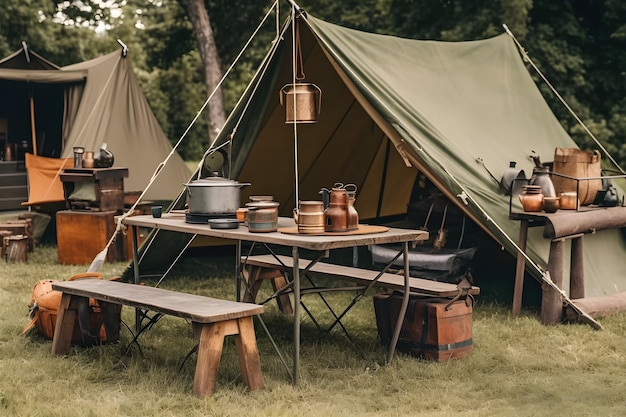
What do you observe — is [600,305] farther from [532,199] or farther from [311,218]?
[311,218]

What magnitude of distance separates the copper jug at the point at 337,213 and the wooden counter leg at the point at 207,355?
2.35 feet

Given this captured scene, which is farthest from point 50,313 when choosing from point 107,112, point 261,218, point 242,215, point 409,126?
point 107,112

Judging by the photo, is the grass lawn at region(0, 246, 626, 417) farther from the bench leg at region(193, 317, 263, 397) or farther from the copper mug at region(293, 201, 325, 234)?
the copper mug at region(293, 201, 325, 234)

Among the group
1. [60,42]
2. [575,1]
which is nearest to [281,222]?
[575,1]

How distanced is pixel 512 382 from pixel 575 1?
A: 11075 millimetres

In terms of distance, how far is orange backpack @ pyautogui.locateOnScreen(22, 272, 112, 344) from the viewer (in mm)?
4605

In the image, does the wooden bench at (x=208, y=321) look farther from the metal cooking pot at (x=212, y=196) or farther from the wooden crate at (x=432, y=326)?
the wooden crate at (x=432, y=326)

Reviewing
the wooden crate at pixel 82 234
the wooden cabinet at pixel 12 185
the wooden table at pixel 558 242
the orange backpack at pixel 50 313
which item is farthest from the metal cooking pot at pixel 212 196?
the wooden cabinet at pixel 12 185

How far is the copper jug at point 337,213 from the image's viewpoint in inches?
161

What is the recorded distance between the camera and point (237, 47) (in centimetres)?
1512

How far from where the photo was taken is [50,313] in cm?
477

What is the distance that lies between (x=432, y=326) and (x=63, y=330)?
1881mm

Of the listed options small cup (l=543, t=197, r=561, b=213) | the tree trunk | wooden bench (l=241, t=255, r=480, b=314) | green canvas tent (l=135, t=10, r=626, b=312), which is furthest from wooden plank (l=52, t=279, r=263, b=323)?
the tree trunk

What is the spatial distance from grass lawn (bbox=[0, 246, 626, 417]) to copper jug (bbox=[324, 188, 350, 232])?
0.70 meters
